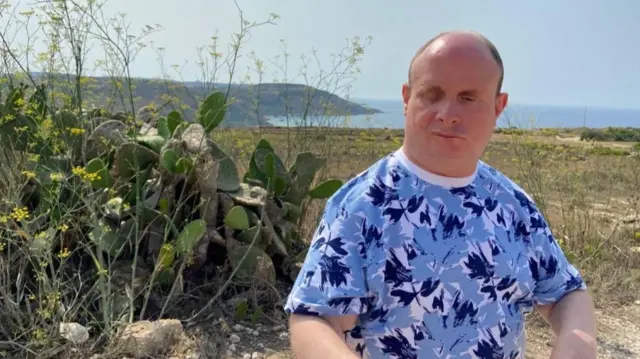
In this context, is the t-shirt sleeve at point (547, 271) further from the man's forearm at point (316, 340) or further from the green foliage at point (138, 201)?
the green foliage at point (138, 201)

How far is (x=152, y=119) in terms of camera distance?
4.08m

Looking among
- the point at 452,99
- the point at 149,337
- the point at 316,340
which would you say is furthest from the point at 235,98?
the point at 316,340

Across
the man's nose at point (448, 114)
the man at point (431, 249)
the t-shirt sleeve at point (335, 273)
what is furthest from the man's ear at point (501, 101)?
the t-shirt sleeve at point (335, 273)

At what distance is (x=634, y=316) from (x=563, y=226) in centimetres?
119

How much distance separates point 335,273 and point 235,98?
3.03m

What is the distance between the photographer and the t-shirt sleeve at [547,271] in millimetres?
1402

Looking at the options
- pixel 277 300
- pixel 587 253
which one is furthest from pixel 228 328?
pixel 587 253

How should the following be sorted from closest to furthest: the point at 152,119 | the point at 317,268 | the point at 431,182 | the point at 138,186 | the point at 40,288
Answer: the point at 317,268, the point at 431,182, the point at 40,288, the point at 138,186, the point at 152,119

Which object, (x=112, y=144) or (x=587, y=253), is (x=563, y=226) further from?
(x=112, y=144)

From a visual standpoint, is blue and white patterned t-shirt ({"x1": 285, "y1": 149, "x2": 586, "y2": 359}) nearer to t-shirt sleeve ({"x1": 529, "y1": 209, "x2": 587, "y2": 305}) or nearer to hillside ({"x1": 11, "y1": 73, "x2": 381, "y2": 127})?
t-shirt sleeve ({"x1": 529, "y1": 209, "x2": 587, "y2": 305})

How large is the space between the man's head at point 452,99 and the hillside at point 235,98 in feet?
8.92

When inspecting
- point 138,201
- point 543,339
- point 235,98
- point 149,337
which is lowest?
point 543,339

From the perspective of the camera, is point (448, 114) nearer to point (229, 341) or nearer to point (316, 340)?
point (316, 340)

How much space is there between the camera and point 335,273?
3.90ft
